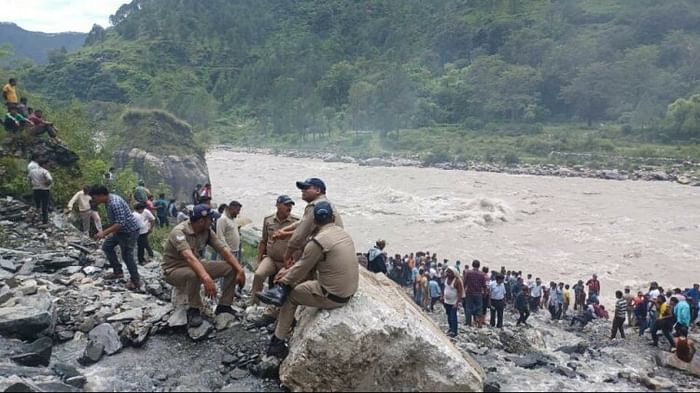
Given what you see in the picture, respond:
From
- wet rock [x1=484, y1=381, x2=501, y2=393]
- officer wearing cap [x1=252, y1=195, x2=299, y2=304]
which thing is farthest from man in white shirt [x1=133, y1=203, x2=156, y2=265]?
wet rock [x1=484, y1=381, x2=501, y2=393]

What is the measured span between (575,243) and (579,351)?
13.7m

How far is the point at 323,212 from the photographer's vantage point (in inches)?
190

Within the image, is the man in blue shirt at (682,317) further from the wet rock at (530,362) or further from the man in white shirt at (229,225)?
the man in white shirt at (229,225)

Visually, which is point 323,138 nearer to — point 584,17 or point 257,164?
point 257,164

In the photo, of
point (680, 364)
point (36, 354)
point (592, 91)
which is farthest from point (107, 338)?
point (592, 91)

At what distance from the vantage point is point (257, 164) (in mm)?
52406

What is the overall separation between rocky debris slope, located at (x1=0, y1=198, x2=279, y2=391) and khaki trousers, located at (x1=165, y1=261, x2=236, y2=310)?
0.73 feet

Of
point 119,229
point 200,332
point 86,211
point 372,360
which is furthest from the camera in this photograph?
point 86,211

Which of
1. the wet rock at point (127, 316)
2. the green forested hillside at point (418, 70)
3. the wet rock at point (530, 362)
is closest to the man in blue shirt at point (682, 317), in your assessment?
the wet rock at point (530, 362)

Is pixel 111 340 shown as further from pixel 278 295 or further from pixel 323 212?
pixel 323 212

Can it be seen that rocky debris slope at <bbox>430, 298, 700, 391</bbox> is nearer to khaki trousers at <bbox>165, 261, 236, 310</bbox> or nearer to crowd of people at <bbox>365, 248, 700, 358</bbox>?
crowd of people at <bbox>365, 248, 700, 358</bbox>

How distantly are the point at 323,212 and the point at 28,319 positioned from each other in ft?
12.1

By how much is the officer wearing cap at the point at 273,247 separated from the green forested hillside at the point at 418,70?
49.2 metres

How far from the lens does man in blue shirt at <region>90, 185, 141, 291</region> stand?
6.87 meters
